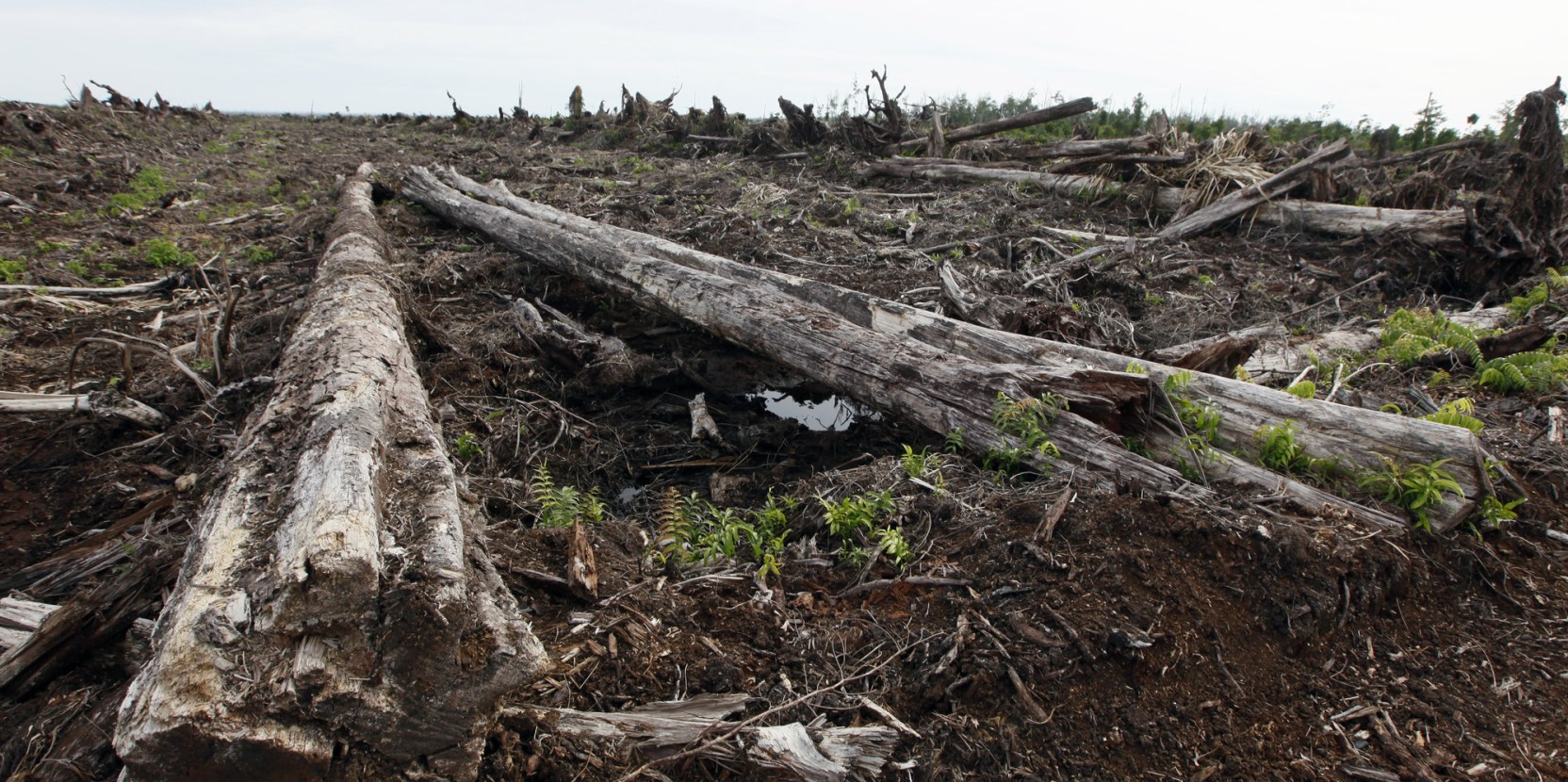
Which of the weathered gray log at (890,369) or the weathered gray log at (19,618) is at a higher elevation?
the weathered gray log at (890,369)

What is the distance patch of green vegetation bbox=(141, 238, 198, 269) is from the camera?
712cm

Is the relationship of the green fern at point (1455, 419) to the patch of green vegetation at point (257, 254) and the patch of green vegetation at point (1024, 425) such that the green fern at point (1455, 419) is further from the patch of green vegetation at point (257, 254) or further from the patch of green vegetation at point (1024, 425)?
the patch of green vegetation at point (257, 254)

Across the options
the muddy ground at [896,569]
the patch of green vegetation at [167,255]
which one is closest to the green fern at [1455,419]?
the muddy ground at [896,569]

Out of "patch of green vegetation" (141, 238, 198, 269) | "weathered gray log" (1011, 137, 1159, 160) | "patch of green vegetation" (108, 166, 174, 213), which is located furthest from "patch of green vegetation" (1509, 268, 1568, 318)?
"patch of green vegetation" (108, 166, 174, 213)

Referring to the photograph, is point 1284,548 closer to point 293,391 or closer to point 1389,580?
point 1389,580

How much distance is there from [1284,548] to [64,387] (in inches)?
→ 250

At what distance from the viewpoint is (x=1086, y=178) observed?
396 inches

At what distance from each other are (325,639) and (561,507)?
1.64 metres

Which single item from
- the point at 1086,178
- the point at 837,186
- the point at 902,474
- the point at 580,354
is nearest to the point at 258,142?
the point at 837,186

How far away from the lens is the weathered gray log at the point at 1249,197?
8.48 metres

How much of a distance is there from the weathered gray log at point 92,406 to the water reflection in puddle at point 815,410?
3379 millimetres

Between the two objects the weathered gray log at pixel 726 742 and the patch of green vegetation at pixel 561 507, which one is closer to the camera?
the weathered gray log at pixel 726 742

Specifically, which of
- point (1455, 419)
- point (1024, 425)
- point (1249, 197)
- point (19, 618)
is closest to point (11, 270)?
point (19, 618)

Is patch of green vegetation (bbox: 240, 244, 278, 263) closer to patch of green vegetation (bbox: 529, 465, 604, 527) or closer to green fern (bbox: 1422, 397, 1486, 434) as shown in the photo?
patch of green vegetation (bbox: 529, 465, 604, 527)
